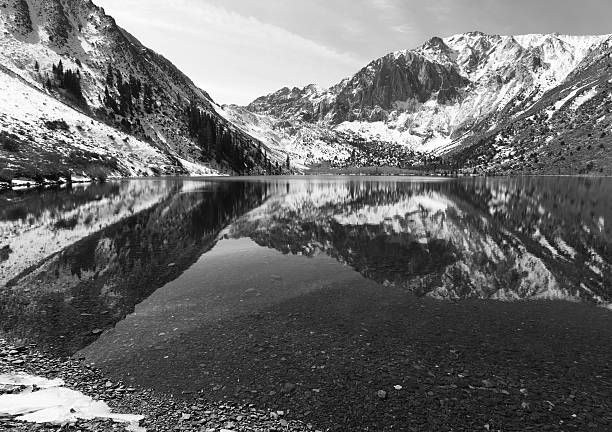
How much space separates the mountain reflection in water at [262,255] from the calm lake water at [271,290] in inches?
6.7

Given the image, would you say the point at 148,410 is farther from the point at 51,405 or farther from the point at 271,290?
the point at 271,290

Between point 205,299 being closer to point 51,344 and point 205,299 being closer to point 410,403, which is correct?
point 51,344

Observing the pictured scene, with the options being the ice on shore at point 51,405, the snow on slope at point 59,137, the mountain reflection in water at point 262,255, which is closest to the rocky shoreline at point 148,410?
the ice on shore at point 51,405

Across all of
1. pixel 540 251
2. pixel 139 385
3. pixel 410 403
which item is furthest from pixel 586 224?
pixel 139 385

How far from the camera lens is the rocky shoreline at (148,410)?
34.4 ft

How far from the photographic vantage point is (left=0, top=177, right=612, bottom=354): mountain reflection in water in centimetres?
2066

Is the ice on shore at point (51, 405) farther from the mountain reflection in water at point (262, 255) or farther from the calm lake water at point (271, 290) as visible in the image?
the mountain reflection in water at point (262, 255)

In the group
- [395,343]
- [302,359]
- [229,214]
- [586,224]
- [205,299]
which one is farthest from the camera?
[229,214]

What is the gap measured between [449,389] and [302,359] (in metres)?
5.38

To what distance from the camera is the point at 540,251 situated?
33812 mm

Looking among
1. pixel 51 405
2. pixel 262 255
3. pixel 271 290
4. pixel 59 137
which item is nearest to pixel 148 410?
pixel 51 405

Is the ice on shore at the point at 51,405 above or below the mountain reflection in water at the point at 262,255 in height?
below

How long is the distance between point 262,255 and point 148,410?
2144cm

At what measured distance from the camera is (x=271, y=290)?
23.3 metres
